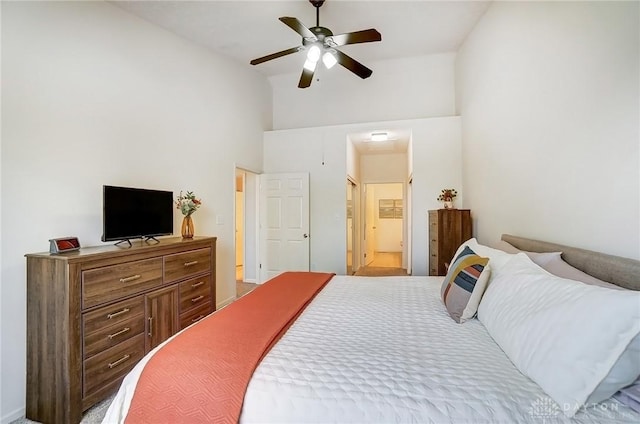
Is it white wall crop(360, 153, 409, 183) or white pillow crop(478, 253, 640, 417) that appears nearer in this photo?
white pillow crop(478, 253, 640, 417)

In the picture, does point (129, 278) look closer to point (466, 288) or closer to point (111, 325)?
point (111, 325)

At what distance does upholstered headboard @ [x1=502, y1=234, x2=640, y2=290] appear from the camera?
3.65 feet

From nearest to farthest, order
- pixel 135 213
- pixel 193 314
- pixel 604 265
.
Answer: pixel 604 265
pixel 135 213
pixel 193 314

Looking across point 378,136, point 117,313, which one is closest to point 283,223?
point 378,136

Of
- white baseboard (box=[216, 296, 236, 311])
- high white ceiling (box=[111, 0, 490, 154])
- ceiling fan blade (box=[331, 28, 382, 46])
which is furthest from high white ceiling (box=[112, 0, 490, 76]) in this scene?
white baseboard (box=[216, 296, 236, 311])

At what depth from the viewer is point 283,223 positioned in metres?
4.70

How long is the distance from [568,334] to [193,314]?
2.69m

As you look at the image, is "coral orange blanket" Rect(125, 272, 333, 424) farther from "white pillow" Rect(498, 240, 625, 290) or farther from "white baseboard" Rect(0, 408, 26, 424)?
"white baseboard" Rect(0, 408, 26, 424)

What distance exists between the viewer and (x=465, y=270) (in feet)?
5.25

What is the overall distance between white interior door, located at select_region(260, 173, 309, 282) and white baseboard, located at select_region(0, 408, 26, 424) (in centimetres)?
313

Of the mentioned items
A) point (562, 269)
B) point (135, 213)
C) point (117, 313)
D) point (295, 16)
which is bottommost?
point (117, 313)

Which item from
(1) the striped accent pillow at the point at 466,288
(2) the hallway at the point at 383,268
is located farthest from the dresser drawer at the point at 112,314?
(2) the hallway at the point at 383,268

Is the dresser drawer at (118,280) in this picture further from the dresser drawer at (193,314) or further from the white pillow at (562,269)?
the white pillow at (562,269)

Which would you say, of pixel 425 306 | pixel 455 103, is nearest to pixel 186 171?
pixel 425 306
